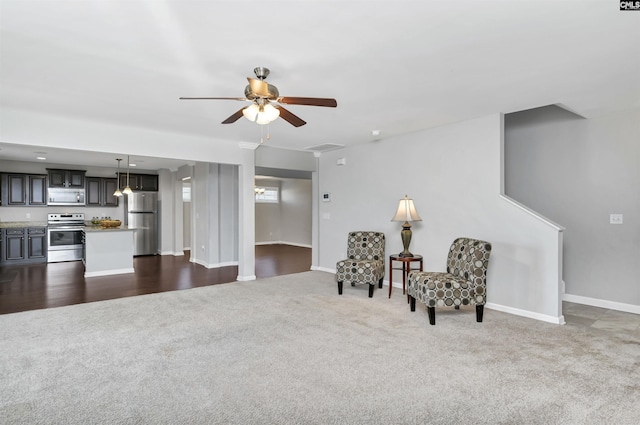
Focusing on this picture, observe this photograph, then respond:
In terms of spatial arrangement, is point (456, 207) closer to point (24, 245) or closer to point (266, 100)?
point (266, 100)

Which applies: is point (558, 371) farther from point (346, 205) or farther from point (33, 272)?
point (33, 272)

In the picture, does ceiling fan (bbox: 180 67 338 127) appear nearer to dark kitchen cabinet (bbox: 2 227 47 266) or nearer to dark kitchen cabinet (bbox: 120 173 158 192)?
dark kitchen cabinet (bbox: 120 173 158 192)

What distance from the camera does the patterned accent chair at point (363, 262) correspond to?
4887 mm

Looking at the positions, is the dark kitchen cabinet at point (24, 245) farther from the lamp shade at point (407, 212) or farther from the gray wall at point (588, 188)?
the gray wall at point (588, 188)

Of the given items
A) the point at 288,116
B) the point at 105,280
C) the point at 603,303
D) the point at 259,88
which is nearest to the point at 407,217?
the point at 288,116

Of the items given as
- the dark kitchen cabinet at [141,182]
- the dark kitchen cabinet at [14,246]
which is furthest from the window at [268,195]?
the dark kitchen cabinet at [14,246]

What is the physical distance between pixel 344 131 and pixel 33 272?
6.44 m

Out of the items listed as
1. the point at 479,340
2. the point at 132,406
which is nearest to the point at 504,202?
the point at 479,340

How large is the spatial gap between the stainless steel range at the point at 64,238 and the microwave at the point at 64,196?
32 cm

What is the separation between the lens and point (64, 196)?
8.30 metres

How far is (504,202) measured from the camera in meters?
4.21

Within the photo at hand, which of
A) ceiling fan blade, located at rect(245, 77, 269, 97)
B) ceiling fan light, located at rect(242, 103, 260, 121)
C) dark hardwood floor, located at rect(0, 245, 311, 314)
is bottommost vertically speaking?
dark hardwood floor, located at rect(0, 245, 311, 314)

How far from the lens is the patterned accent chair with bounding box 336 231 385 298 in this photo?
4887mm

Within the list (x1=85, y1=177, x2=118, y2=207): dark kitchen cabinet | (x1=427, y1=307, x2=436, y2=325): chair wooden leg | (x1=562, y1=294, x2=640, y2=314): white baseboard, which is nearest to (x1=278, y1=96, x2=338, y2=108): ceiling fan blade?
(x1=427, y1=307, x2=436, y2=325): chair wooden leg
